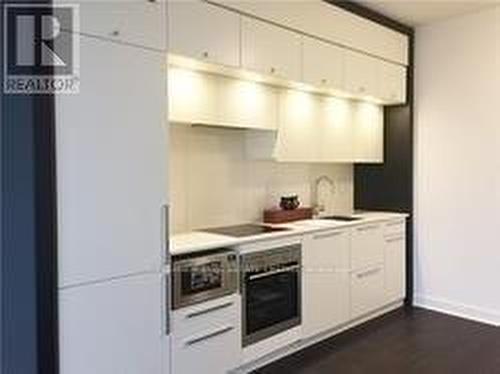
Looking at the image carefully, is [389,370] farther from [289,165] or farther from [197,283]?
[289,165]

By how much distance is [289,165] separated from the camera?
431 cm

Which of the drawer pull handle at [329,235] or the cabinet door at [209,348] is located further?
the drawer pull handle at [329,235]

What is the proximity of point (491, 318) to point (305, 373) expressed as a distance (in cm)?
202

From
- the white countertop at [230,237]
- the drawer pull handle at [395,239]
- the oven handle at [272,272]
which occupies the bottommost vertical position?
the oven handle at [272,272]

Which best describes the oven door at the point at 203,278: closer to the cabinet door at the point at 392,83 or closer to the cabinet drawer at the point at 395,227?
the cabinet drawer at the point at 395,227

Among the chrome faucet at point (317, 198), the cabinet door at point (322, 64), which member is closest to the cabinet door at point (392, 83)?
the cabinet door at point (322, 64)

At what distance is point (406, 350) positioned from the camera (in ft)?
11.8

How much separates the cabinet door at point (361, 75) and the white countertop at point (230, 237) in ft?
3.71

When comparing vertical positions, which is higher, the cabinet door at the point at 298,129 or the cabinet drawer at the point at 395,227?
the cabinet door at the point at 298,129

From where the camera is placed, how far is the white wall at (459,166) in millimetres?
4176

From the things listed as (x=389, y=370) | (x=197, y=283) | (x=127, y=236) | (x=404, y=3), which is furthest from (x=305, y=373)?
(x=404, y=3)

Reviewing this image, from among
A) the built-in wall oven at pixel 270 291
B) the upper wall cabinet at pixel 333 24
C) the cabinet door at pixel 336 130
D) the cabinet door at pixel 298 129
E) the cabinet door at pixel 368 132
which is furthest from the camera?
the cabinet door at pixel 368 132

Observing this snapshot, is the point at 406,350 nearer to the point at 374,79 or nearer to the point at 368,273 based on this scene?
the point at 368,273

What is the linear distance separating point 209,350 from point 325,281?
1.22 m
